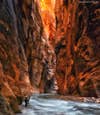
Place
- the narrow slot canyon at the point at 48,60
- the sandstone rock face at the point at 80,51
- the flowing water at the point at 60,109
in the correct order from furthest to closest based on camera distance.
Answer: the sandstone rock face at the point at 80,51
the narrow slot canyon at the point at 48,60
the flowing water at the point at 60,109

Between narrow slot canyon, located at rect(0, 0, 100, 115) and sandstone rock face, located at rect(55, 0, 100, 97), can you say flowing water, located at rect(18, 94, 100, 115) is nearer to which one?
narrow slot canyon, located at rect(0, 0, 100, 115)

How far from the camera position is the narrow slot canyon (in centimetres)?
1132

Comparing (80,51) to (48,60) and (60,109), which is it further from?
(48,60)

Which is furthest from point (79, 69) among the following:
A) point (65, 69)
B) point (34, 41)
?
point (34, 41)

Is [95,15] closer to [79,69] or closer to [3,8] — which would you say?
[79,69]

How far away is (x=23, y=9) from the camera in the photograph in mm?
26797

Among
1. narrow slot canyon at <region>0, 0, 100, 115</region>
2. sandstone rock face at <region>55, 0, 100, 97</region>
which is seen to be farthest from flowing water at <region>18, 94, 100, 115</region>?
sandstone rock face at <region>55, 0, 100, 97</region>

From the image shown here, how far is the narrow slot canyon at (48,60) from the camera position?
1132 centimetres

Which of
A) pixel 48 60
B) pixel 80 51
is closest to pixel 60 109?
pixel 80 51

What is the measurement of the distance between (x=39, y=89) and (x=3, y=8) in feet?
55.9

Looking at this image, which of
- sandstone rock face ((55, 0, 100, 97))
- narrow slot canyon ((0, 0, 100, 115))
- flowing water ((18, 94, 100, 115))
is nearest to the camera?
flowing water ((18, 94, 100, 115))

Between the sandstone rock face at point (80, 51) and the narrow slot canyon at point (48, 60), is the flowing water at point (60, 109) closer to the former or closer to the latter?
the narrow slot canyon at point (48, 60)

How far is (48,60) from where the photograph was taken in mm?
37500

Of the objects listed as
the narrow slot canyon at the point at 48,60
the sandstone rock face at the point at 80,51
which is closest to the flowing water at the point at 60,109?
the narrow slot canyon at the point at 48,60
